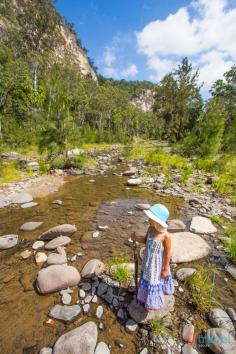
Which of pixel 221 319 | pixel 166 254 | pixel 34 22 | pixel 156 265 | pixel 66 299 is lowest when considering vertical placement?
pixel 66 299

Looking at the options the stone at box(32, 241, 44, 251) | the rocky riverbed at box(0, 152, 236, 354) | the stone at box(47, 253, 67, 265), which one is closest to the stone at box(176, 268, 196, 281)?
the rocky riverbed at box(0, 152, 236, 354)

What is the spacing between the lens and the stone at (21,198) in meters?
7.26

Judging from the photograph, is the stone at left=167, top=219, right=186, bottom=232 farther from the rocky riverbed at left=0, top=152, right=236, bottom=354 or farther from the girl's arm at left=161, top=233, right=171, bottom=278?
the girl's arm at left=161, top=233, right=171, bottom=278

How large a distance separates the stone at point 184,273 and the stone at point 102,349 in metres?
1.70

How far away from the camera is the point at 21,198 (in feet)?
24.4

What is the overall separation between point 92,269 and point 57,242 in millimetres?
1321

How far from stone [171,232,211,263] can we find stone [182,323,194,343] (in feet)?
4.64

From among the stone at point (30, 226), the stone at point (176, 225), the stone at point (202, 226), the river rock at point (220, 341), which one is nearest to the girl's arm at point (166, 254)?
the river rock at point (220, 341)

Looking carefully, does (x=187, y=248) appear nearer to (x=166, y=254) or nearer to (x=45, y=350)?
(x=166, y=254)

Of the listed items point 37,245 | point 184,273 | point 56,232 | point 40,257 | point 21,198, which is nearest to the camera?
point 184,273

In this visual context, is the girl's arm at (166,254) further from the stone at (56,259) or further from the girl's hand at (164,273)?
the stone at (56,259)

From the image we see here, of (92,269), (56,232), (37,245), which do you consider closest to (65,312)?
(92,269)

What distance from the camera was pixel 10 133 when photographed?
57.3 ft

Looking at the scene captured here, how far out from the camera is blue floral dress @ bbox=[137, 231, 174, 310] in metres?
2.62
